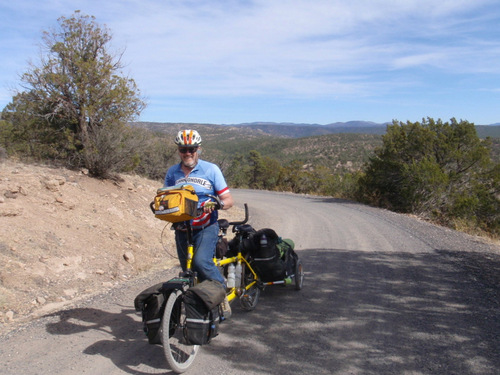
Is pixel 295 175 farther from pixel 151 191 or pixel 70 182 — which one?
pixel 70 182

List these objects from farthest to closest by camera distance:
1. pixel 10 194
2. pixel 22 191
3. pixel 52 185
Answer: pixel 52 185, pixel 22 191, pixel 10 194

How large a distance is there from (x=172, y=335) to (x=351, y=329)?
1.98m

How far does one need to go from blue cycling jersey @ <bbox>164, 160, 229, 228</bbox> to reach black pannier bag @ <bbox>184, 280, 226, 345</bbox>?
2.35 ft

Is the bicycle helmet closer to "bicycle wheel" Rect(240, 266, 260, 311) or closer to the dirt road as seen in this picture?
"bicycle wheel" Rect(240, 266, 260, 311)

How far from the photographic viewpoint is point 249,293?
4945mm

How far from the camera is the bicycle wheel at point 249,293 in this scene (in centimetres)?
480

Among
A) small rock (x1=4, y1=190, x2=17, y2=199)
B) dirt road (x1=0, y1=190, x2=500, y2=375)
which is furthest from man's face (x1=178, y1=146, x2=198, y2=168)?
small rock (x1=4, y1=190, x2=17, y2=199)

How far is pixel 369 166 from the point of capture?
22.9m

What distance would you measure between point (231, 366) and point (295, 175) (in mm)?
31372

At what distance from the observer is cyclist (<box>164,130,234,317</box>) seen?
3816mm

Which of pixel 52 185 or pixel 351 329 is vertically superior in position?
pixel 52 185

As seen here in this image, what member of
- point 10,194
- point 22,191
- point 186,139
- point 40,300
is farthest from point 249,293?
point 22,191

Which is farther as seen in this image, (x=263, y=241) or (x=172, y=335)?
(x=263, y=241)

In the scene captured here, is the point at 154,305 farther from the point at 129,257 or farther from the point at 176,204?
the point at 129,257
